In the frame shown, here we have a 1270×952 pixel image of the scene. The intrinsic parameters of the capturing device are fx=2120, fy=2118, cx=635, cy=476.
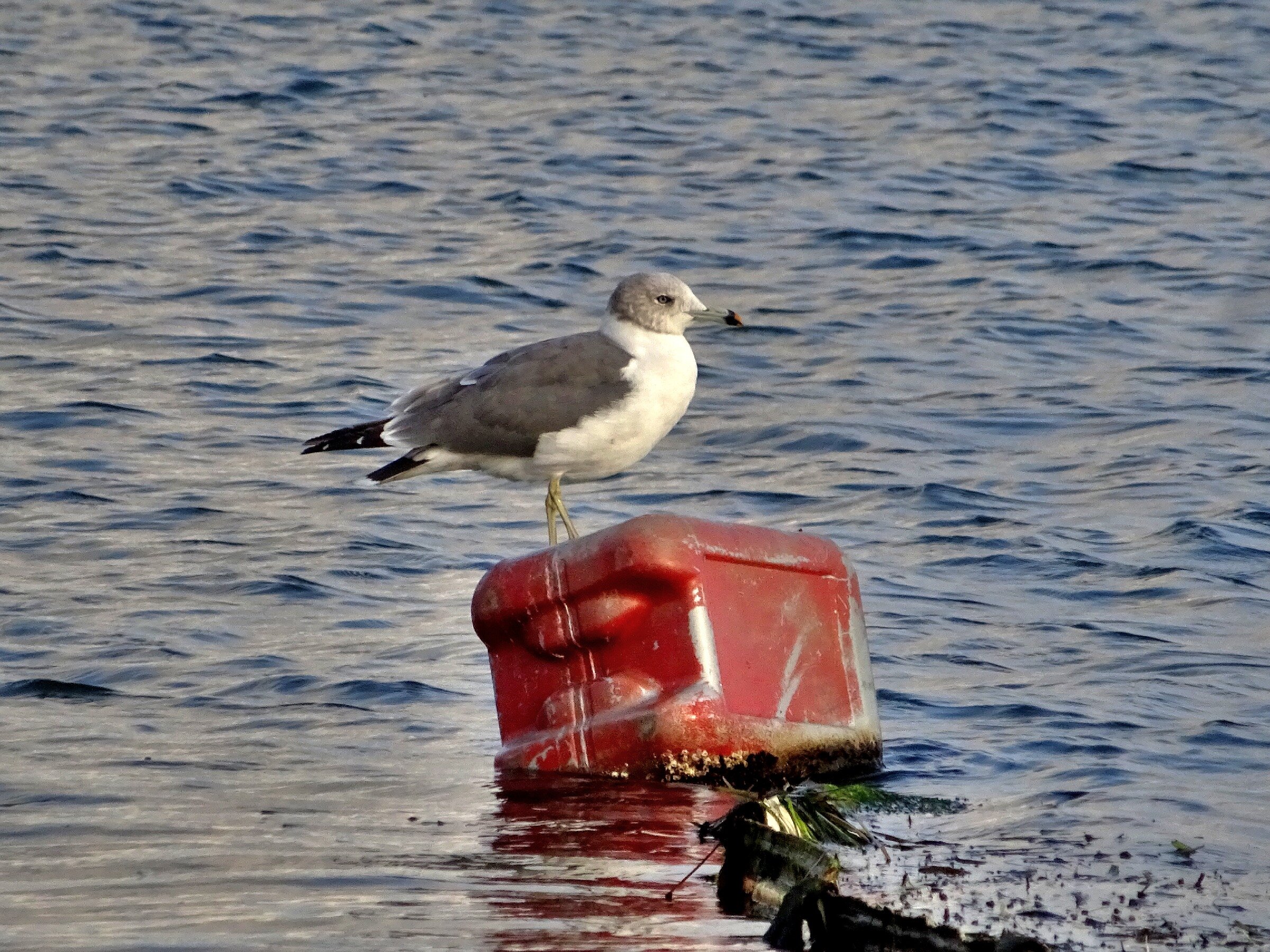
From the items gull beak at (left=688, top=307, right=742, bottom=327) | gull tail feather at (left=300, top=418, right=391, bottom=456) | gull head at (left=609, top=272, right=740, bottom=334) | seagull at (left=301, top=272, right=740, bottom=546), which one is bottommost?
gull tail feather at (left=300, top=418, right=391, bottom=456)

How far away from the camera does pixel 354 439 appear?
26.1 feet

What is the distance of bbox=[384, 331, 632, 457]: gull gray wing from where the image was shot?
24.6 ft

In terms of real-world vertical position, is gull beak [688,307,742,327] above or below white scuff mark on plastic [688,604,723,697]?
above

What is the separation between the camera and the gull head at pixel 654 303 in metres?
7.73

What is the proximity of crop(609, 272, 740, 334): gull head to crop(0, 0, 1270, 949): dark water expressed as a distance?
4.92 feet

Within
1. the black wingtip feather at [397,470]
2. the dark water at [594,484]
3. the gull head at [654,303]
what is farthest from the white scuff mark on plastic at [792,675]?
the black wingtip feather at [397,470]

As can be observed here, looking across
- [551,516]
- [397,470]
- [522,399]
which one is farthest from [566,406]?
[397,470]

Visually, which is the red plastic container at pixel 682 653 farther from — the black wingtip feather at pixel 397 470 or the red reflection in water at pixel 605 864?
the black wingtip feather at pixel 397 470

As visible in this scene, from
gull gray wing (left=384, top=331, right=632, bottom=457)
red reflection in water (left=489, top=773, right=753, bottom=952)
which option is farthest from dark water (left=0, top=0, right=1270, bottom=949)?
gull gray wing (left=384, top=331, right=632, bottom=457)

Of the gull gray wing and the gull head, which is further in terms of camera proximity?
the gull head

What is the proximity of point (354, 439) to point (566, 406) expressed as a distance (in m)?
0.93

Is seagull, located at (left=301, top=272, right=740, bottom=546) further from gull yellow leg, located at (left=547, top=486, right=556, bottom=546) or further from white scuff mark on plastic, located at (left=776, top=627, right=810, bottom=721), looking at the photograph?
white scuff mark on plastic, located at (left=776, top=627, right=810, bottom=721)

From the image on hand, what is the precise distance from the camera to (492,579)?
246 inches

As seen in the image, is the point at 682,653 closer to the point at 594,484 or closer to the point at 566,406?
the point at 566,406
